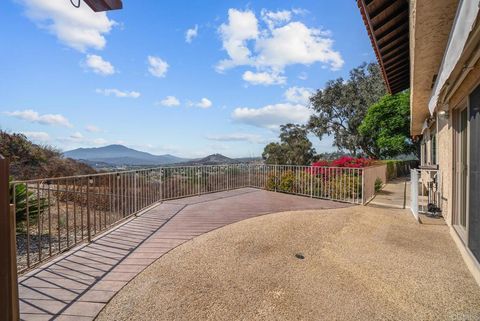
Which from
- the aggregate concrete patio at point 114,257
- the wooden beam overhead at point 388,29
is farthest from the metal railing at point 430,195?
the wooden beam overhead at point 388,29

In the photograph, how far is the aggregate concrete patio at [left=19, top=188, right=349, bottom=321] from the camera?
7.35 ft

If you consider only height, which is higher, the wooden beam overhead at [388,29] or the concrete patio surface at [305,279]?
the wooden beam overhead at [388,29]

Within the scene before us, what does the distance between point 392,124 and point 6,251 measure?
2079cm

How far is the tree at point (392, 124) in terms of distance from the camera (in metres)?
18.1

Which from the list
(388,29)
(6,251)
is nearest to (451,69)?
(388,29)

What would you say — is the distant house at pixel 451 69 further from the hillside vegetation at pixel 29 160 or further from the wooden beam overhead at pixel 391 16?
the hillside vegetation at pixel 29 160

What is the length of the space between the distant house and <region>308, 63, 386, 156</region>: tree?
19.4 metres

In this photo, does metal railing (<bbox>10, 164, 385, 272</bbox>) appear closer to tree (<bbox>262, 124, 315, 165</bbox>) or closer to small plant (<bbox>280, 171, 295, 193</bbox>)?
small plant (<bbox>280, 171, 295, 193</bbox>)

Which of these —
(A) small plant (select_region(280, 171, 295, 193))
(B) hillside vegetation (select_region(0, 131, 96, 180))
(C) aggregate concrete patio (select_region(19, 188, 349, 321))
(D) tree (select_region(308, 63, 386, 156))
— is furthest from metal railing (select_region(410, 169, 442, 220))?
(D) tree (select_region(308, 63, 386, 156))

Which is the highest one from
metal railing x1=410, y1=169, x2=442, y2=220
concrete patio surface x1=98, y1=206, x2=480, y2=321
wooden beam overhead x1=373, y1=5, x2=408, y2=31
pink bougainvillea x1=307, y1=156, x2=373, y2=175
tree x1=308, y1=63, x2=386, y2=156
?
tree x1=308, y1=63, x2=386, y2=156

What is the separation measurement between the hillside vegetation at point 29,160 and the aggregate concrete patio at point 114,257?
5.91 m

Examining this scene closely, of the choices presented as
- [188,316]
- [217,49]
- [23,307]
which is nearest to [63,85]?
[217,49]

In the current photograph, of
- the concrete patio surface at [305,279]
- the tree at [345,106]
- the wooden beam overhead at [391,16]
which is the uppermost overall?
the tree at [345,106]

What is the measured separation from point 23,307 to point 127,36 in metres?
8.21
